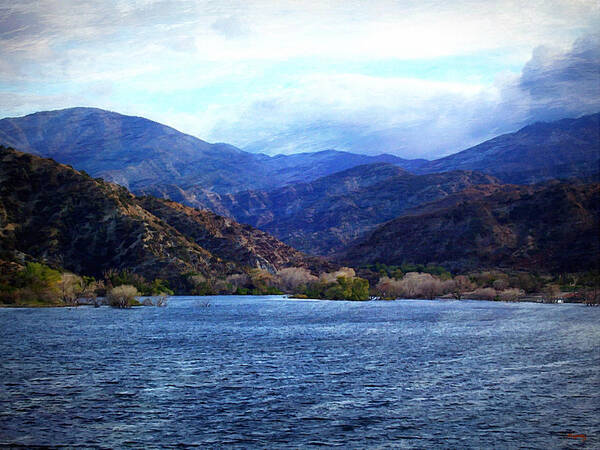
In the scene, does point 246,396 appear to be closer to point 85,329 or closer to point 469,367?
point 469,367

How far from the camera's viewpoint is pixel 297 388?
5356cm

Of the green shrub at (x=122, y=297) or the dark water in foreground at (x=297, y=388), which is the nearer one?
the dark water in foreground at (x=297, y=388)

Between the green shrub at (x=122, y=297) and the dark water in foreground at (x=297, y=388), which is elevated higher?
the green shrub at (x=122, y=297)

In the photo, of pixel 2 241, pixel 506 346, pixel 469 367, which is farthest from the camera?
pixel 2 241

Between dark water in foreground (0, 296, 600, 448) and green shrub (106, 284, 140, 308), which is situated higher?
green shrub (106, 284, 140, 308)

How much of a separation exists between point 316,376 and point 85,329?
57.3 metres

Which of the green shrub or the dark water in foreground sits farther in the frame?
the green shrub

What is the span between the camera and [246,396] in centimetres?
4981

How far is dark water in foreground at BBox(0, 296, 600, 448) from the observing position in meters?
38.2

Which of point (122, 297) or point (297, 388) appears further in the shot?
point (122, 297)

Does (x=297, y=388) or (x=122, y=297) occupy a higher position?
(x=122, y=297)

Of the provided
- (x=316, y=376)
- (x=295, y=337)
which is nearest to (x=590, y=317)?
(x=295, y=337)

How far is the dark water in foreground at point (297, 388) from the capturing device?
125ft

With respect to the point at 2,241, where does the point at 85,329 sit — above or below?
below
